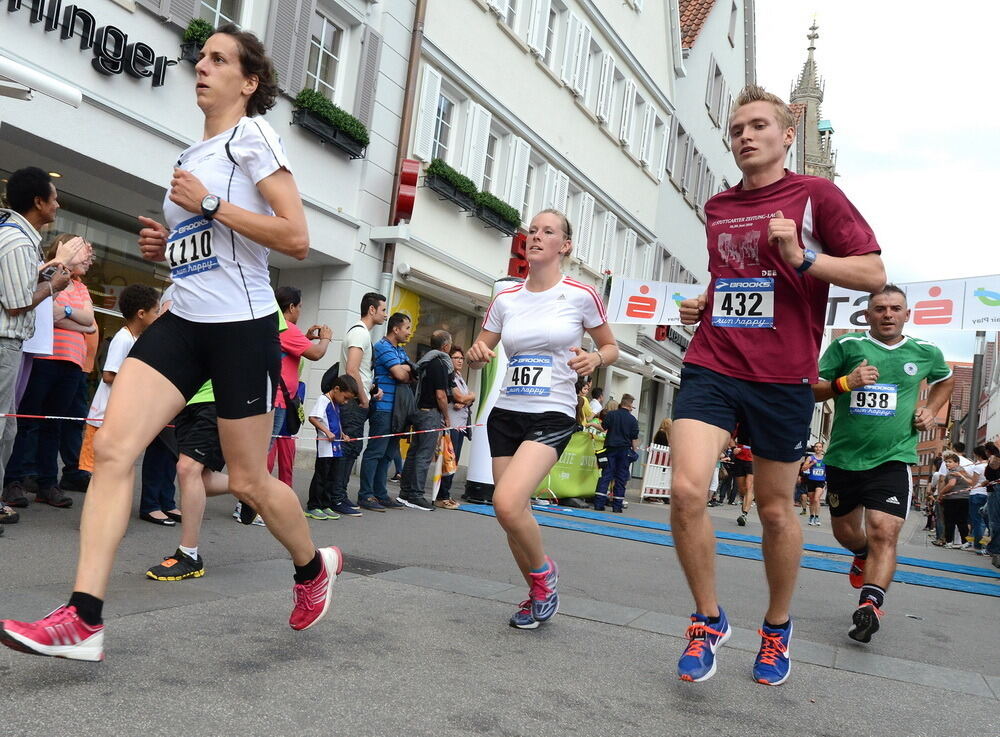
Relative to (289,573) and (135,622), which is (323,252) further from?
(135,622)

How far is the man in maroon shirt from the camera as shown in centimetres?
378

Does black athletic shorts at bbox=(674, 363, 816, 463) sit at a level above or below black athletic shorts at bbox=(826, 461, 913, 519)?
above

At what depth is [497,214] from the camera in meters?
18.2

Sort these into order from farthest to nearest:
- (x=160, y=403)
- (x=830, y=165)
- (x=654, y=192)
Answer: (x=830, y=165) < (x=654, y=192) < (x=160, y=403)

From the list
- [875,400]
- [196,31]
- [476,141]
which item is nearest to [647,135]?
[476,141]

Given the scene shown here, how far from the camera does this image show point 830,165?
97.2 m

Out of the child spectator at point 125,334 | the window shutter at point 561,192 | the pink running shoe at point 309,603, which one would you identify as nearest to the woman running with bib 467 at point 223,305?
the pink running shoe at point 309,603

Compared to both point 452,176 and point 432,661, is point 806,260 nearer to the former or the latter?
point 432,661

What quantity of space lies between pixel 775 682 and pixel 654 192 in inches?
998

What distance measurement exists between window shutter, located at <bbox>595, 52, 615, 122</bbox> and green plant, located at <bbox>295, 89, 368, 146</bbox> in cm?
1020

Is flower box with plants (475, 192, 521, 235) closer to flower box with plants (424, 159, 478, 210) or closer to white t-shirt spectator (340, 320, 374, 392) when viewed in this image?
flower box with plants (424, 159, 478, 210)

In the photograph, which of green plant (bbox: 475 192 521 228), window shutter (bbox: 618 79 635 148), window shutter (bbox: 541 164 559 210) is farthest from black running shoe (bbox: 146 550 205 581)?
window shutter (bbox: 618 79 635 148)

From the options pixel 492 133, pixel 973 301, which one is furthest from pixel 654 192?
pixel 973 301

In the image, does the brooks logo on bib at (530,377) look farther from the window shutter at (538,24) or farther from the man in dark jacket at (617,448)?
the window shutter at (538,24)
